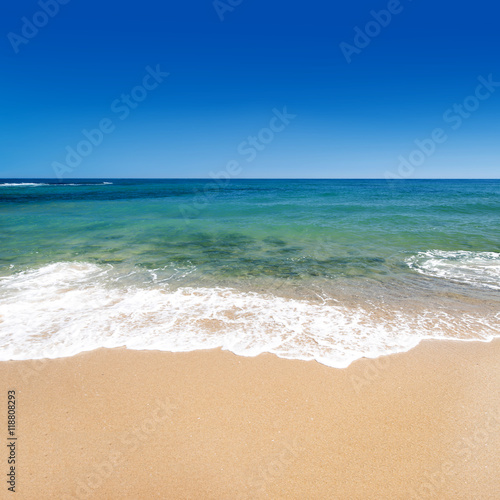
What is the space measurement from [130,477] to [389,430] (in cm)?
284

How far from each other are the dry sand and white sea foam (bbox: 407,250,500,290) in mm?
4491

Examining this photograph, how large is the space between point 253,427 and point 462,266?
9501 mm

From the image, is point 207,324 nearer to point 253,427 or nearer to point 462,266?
point 253,427

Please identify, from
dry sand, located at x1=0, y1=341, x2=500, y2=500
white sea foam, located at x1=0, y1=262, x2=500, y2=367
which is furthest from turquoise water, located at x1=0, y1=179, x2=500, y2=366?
dry sand, located at x1=0, y1=341, x2=500, y2=500

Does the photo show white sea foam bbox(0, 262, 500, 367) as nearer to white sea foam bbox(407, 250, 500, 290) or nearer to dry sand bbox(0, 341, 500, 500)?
dry sand bbox(0, 341, 500, 500)

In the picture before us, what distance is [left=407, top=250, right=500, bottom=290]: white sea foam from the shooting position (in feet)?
27.6

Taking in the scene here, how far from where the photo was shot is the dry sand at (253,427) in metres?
2.85

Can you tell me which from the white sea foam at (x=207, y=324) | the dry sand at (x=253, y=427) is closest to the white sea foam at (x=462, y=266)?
the white sea foam at (x=207, y=324)

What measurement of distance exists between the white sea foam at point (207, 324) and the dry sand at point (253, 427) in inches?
14.1

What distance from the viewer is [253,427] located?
3434 millimetres

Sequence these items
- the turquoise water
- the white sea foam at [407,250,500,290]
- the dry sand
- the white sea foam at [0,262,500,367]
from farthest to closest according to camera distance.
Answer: the white sea foam at [407,250,500,290] → the turquoise water → the white sea foam at [0,262,500,367] → the dry sand

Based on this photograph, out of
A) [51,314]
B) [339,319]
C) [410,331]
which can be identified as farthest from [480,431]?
[51,314]

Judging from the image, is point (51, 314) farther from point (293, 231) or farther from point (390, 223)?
point (390, 223)

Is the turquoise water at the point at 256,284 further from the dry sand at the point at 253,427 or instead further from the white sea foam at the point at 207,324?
the dry sand at the point at 253,427
